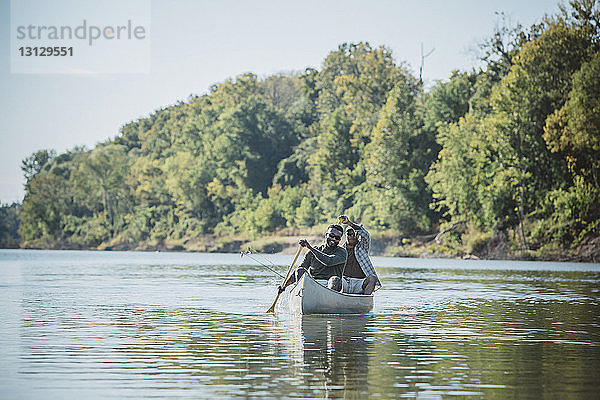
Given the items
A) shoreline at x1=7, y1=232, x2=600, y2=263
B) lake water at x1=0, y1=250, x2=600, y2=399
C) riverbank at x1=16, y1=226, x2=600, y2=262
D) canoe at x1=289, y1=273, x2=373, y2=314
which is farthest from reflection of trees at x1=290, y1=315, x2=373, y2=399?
riverbank at x1=16, y1=226, x2=600, y2=262

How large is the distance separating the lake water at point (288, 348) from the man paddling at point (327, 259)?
3.45ft

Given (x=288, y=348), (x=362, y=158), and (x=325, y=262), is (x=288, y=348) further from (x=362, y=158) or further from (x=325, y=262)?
(x=362, y=158)

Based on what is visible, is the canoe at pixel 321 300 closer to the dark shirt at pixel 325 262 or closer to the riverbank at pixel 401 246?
the dark shirt at pixel 325 262

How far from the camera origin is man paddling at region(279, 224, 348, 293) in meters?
20.4

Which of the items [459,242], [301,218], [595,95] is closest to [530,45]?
[595,95]

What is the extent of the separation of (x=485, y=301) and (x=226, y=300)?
775 cm

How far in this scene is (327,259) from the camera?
20.8m

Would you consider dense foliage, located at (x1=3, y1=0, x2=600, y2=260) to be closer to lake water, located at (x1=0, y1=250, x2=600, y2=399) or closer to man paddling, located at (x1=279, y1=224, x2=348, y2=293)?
lake water, located at (x1=0, y1=250, x2=600, y2=399)

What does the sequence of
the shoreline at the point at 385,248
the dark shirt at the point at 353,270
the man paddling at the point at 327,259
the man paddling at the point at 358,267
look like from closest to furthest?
the man paddling at the point at 327,259 → the man paddling at the point at 358,267 → the dark shirt at the point at 353,270 → the shoreline at the point at 385,248

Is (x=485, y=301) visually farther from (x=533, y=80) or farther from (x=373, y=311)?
(x=533, y=80)

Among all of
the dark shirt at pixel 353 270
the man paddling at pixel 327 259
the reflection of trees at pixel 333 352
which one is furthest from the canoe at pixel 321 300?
the dark shirt at pixel 353 270

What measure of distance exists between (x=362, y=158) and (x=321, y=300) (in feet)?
257

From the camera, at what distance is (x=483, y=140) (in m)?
71.3

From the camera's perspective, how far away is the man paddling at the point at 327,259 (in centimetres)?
2044
